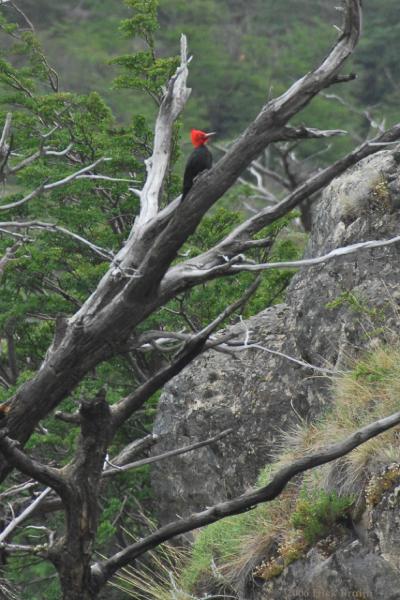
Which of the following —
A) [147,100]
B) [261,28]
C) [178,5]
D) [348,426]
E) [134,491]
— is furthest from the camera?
[261,28]

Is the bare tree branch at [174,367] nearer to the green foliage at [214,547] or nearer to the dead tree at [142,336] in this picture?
the dead tree at [142,336]

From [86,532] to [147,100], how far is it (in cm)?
3214

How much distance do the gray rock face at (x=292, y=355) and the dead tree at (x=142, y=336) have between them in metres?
2.19

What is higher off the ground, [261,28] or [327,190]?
[327,190]

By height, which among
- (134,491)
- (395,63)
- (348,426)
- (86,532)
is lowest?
(395,63)

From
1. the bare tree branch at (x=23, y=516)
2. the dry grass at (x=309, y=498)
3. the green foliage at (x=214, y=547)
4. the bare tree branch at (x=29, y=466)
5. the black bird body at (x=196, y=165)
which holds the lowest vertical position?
the green foliage at (x=214, y=547)

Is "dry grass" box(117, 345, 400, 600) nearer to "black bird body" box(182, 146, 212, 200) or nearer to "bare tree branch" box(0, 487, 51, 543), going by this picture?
"bare tree branch" box(0, 487, 51, 543)

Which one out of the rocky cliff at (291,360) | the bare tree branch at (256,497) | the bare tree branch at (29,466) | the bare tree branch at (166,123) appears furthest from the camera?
the rocky cliff at (291,360)

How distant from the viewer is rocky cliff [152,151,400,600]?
372 inches

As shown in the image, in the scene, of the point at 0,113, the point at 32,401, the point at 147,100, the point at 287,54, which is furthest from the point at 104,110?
the point at 287,54

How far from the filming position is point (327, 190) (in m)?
10.6

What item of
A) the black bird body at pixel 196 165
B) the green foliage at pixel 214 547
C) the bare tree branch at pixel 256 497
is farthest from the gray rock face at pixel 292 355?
the bare tree branch at pixel 256 497

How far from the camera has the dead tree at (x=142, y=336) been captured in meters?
6.66

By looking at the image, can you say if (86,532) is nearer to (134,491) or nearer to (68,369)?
(68,369)
